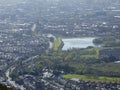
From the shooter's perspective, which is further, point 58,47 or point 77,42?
point 77,42

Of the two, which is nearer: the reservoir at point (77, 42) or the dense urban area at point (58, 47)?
the dense urban area at point (58, 47)

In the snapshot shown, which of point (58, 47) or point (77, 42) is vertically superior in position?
point (58, 47)

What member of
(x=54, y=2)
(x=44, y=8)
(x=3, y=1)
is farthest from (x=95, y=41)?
(x=3, y=1)

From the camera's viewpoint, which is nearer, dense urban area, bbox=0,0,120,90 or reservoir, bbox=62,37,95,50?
dense urban area, bbox=0,0,120,90
